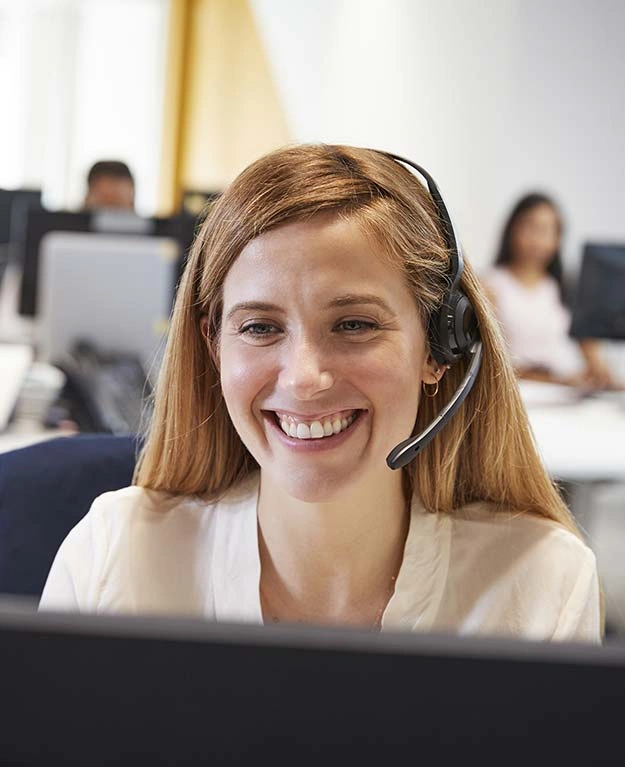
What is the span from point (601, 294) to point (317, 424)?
105 inches

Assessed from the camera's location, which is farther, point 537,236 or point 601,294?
point 537,236

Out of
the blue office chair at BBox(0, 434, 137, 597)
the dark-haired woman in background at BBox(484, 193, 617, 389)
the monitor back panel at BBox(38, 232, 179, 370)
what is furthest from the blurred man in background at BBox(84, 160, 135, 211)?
the blue office chair at BBox(0, 434, 137, 597)

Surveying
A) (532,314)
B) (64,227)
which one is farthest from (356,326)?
(532,314)

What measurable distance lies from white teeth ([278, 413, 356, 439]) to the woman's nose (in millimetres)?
36

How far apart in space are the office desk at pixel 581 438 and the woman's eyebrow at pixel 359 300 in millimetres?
1426

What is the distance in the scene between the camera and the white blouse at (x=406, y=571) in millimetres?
1167

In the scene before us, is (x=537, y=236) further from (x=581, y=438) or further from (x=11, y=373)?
(x=11, y=373)

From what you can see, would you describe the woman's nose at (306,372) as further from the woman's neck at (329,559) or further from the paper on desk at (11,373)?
the paper on desk at (11,373)

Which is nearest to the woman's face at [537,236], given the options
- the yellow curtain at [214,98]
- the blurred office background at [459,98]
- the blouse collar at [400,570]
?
the blurred office background at [459,98]

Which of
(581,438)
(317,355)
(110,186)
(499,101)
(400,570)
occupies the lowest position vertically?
(581,438)

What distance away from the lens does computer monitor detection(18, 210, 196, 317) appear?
3355 mm

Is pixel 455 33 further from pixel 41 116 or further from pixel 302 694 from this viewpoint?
pixel 302 694

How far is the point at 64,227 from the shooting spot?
3371 mm

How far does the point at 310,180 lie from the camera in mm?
1130
